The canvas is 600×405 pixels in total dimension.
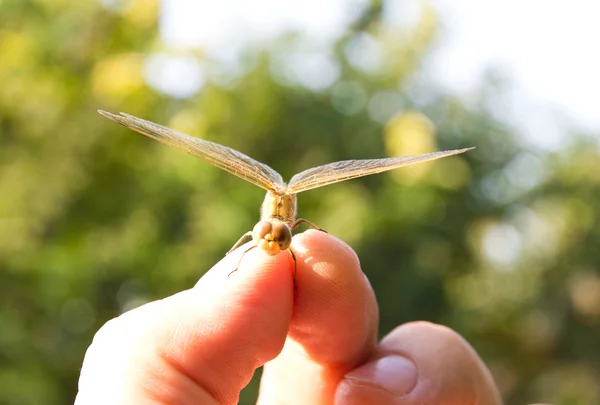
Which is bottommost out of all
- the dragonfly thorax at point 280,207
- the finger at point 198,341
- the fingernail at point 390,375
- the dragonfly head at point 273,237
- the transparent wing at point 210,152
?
the fingernail at point 390,375

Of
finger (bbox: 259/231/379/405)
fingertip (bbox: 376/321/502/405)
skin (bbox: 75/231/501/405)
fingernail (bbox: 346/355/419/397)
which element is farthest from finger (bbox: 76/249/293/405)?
fingertip (bbox: 376/321/502/405)

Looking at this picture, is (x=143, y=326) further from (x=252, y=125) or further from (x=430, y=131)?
(x=430, y=131)

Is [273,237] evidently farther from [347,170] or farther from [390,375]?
[390,375]

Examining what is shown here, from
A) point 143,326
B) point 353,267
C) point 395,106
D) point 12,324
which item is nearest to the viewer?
point 143,326

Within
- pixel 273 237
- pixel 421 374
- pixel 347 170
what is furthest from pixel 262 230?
pixel 421 374

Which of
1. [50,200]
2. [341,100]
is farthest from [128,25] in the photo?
[341,100]

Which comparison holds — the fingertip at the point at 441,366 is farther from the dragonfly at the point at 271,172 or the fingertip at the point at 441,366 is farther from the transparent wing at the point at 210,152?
the transparent wing at the point at 210,152

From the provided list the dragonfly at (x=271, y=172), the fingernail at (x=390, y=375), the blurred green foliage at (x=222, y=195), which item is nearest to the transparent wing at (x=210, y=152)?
the dragonfly at (x=271, y=172)
